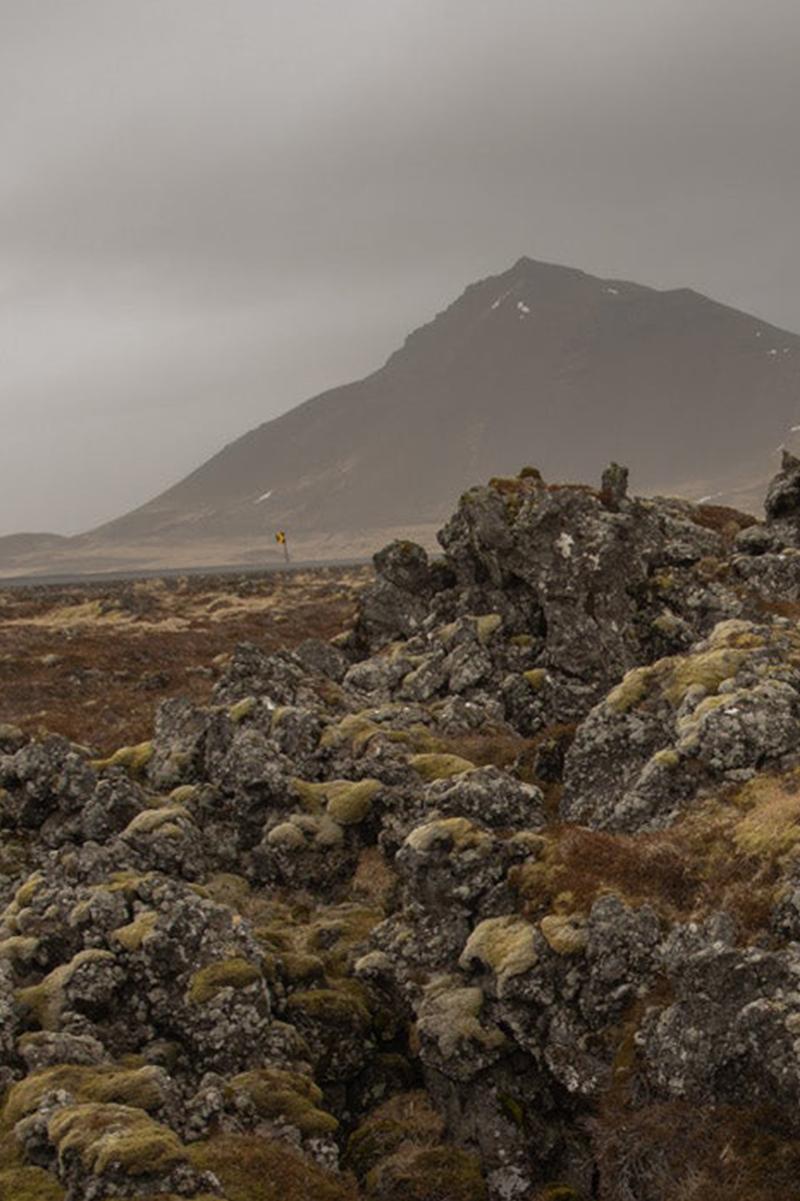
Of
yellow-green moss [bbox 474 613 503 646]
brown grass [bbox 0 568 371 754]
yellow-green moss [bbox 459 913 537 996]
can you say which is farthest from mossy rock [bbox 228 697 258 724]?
yellow-green moss [bbox 459 913 537 996]

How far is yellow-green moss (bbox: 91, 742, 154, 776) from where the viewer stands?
1455 inches

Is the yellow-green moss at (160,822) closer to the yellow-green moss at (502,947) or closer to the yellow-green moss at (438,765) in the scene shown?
the yellow-green moss at (438,765)

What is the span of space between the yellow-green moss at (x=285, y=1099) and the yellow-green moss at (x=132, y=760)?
1863 centimetres

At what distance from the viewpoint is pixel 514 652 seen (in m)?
41.9

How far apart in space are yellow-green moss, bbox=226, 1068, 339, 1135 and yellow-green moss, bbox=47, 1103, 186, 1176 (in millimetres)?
2588

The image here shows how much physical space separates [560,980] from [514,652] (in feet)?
71.6

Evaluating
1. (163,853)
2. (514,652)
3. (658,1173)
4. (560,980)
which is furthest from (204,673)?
(658,1173)

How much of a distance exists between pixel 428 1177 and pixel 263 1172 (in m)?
3.54

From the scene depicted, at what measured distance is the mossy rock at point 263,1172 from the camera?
16.2 metres

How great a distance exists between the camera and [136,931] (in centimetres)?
2272

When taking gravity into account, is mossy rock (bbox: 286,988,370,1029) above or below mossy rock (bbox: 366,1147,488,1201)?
above

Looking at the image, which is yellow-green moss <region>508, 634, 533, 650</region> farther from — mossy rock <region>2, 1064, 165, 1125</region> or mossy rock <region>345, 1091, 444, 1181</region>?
mossy rock <region>2, 1064, 165, 1125</region>

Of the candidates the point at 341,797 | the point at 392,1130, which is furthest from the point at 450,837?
the point at 392,1130

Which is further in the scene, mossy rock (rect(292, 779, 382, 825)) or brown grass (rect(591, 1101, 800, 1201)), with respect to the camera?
mossy rock (rect(292, 779, 382, 825))
